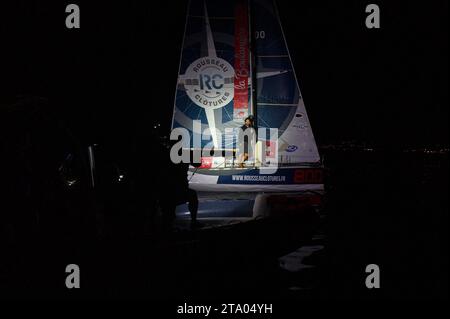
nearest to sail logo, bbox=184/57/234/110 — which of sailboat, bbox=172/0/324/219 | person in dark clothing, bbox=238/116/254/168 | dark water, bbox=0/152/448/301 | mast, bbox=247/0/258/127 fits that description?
sailboat, bbox=172/0/324/219

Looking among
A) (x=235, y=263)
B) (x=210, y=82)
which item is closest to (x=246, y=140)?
(x=210, y=82)

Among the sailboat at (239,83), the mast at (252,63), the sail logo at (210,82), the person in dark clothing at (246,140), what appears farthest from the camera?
the mast at (252,63)

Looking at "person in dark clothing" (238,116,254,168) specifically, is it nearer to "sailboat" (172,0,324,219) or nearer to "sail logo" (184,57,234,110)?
"sailboat" (172,0,324,219)

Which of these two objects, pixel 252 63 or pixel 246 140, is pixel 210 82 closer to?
pixel 252 63

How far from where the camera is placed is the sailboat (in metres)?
11.7

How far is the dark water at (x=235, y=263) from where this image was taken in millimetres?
4629

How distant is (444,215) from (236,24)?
6910 mm

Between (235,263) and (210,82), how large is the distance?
6584 millimetres

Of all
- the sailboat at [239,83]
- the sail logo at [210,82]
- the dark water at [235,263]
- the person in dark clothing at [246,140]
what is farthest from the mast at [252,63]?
the dark water at [235,263]

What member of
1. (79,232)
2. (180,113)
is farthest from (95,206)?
(180,113)

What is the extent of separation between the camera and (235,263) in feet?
20.3

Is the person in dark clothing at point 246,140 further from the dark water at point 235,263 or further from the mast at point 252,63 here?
the dark water at point 235,263

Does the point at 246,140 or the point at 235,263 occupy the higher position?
the point at 246,140

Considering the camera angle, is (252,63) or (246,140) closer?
(246,140)
